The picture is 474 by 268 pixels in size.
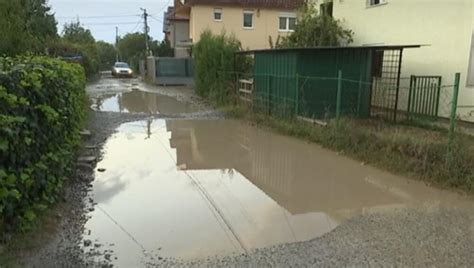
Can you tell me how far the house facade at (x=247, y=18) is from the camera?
29953 mm

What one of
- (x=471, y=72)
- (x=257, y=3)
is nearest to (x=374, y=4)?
(x=471, y=72)

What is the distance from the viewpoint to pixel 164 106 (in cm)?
1830

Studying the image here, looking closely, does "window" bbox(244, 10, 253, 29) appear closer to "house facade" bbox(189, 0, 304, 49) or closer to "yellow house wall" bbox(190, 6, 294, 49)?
"house facade" bbox(189, 0, 304, 49)

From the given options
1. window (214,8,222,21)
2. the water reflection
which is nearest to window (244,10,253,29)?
window (214,8,222,21)

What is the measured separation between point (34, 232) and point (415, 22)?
1245 cm

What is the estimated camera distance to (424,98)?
12.5 metres

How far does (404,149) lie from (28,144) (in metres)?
6.43

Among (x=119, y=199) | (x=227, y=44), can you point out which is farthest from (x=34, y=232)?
(x=227, y=44)

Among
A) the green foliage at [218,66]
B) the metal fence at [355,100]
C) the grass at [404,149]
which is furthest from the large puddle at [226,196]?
the green foliage at [218,66]

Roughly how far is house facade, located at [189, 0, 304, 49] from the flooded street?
20.5 m

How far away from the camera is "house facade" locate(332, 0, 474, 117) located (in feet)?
37.6

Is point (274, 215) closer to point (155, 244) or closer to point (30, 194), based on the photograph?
point (155, 244)

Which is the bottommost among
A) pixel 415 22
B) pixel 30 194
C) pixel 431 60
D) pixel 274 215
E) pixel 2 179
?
pixel 274 215

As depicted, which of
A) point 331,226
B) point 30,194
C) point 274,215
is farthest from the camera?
point 274,215
